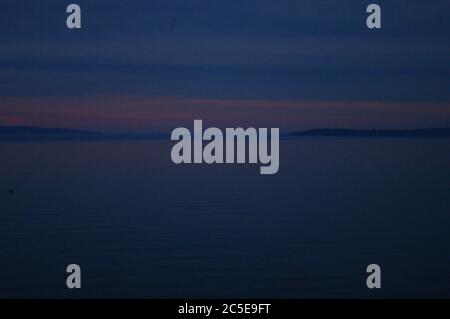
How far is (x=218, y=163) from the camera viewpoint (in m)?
16.8

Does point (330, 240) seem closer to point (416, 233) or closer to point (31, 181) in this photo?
point (416, 233)

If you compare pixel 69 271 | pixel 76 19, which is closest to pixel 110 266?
pixel 69 271

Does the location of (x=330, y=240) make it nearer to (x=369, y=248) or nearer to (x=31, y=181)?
(x=369, y=248)

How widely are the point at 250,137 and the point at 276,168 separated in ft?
0.70

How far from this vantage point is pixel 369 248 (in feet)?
→ 55.5

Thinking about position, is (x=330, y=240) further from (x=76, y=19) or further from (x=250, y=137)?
(x=76, y=19)

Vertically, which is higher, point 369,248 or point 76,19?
point 76,19
